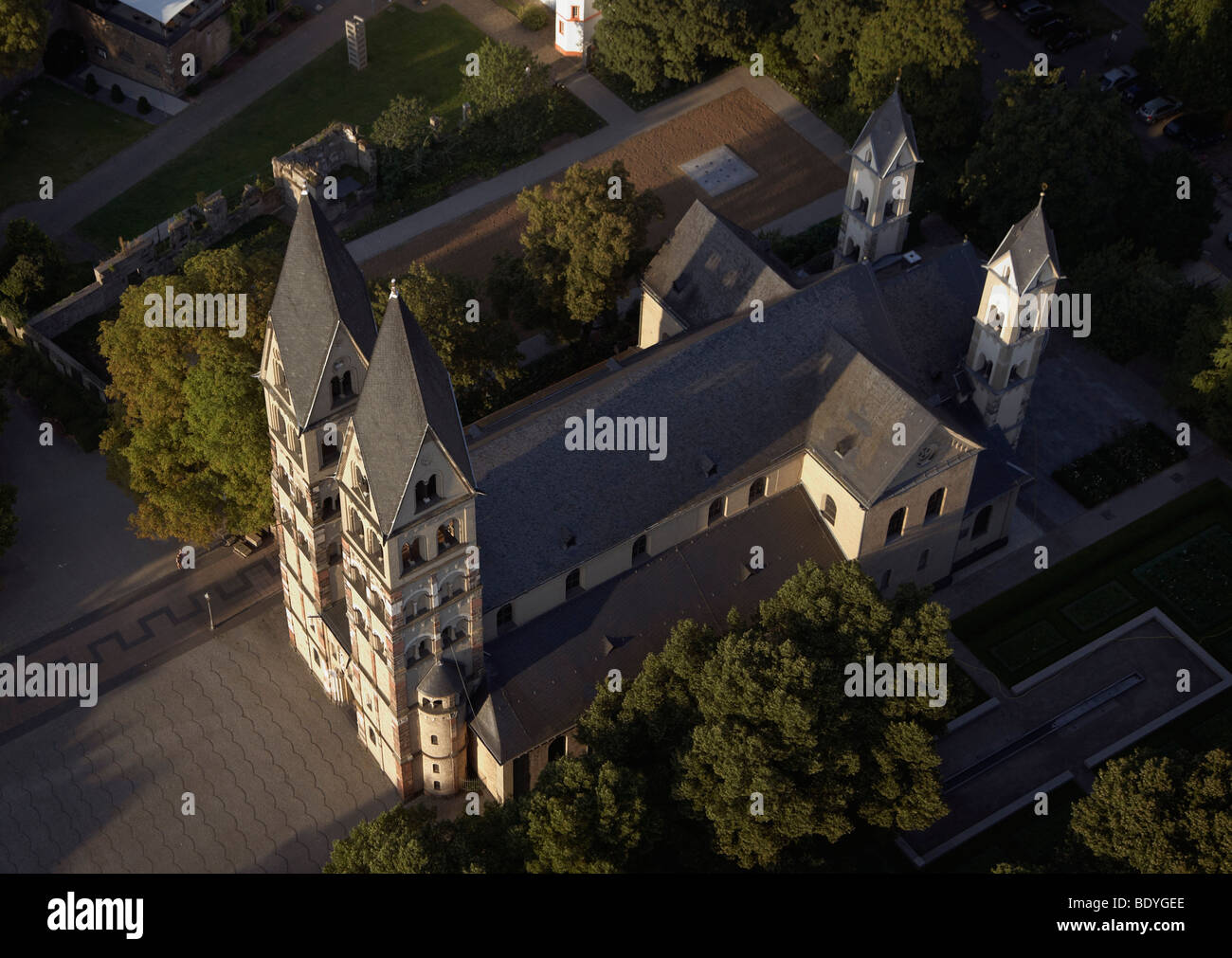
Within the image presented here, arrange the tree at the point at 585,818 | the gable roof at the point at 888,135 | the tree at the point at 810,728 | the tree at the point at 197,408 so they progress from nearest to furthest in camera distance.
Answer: the tree at the point at 585,818, the tree at the point at 810,728, the tree at the point at 197,408, the gable roof at the point at 888,135

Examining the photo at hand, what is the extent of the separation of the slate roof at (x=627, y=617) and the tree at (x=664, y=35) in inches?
1795

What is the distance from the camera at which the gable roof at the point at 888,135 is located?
98688 millimetres

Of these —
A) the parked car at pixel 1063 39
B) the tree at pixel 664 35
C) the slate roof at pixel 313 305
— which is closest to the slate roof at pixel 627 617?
the slate roof at pixel 313 305

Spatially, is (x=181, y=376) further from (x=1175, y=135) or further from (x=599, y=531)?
(x=1175, y=135)

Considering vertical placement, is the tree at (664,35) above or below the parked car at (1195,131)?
above

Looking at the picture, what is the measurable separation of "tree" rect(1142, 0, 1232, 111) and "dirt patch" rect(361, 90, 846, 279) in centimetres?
2522

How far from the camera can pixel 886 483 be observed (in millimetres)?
91375

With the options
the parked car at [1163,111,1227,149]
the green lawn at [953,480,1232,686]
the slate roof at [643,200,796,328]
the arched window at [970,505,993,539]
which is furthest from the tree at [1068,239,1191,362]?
the slate roof at [643,200,796,328]

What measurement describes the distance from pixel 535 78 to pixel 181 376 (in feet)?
136

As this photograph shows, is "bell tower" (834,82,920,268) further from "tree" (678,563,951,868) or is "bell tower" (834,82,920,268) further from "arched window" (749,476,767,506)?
"tree" (678,563,951,868)

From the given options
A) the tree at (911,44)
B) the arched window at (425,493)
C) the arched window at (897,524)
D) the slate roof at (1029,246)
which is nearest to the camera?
the arched window at (425,493)

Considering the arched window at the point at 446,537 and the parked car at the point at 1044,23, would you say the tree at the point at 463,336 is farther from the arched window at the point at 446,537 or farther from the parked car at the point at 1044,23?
the parked car at the point at 1044,23

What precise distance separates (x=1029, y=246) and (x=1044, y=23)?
53815mm

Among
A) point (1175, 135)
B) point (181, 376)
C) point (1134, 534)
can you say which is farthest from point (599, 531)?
point (1175, 135)
